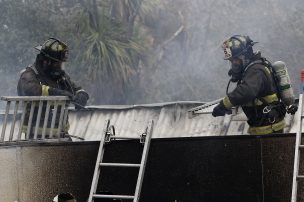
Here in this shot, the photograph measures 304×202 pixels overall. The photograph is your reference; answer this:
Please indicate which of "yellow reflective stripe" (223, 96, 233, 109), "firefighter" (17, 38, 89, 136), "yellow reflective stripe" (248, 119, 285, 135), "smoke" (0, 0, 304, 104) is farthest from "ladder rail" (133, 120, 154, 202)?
"smoke" (0, 0, 304, 104)

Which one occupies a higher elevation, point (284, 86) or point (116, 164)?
point (284, 86)

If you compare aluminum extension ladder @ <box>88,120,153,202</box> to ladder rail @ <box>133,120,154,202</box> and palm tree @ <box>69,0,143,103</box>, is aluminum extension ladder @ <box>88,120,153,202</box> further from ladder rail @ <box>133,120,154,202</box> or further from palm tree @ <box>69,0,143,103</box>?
palm tree @ <box>69,0,143,103</box>

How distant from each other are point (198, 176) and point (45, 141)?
1.72m

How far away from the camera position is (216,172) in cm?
634

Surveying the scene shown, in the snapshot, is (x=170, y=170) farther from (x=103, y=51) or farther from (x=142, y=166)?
(x=103, y=51)

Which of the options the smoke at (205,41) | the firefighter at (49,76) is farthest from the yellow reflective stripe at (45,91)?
the smoke at (205,41)

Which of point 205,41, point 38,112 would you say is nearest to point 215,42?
point 205,41

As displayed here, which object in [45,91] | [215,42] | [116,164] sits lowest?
[116,164]

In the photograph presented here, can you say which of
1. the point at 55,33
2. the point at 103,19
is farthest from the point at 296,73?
the point at 55,33

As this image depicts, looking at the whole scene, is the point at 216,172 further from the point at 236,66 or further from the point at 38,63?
the point at 38,63

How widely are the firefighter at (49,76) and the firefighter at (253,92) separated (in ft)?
6.11

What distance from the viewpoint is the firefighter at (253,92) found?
6.88 m

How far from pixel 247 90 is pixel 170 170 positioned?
1176 mm

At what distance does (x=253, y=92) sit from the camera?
22.5ft
